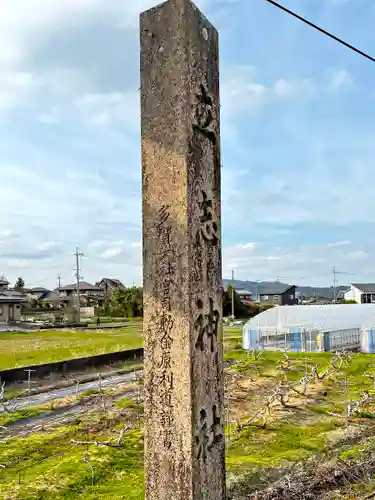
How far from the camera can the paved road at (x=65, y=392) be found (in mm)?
11977

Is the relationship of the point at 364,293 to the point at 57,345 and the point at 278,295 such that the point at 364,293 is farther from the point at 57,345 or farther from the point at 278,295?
the point at 57,345

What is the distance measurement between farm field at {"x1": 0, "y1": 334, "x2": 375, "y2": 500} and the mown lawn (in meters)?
7.36

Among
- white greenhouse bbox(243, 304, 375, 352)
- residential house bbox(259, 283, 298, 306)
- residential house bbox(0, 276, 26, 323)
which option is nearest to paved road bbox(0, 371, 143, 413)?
white greenhouse bbox(243, 304, 375, 352)

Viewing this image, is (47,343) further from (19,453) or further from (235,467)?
(235,467)

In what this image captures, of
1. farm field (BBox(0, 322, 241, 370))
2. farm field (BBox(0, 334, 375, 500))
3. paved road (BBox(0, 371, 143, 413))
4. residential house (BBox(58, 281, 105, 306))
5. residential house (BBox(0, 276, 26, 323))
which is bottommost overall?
paved road (BBox(0, 371, 143, 413))

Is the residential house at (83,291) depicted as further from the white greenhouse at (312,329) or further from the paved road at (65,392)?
the paved road at (65,392)

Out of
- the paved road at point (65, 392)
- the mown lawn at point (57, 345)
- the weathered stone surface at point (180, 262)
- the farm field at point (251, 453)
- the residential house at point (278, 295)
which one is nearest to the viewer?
the weathered stone surface at point (180, 262)

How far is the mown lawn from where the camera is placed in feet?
59.0

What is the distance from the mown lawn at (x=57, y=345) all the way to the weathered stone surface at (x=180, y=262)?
46.2ft

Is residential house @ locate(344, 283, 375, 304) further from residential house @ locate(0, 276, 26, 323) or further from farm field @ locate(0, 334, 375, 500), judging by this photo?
farm field @ locate(0, 334, 375, 500)

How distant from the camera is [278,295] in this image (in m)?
56.4

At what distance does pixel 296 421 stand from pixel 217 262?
7310 millimetres

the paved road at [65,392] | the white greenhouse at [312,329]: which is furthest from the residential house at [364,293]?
the paved road at [65,392]

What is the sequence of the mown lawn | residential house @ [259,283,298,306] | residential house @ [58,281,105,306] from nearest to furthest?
the mown lawn → residential house @ [259,283,298,306] → residential house @ [58,281,105,306]
